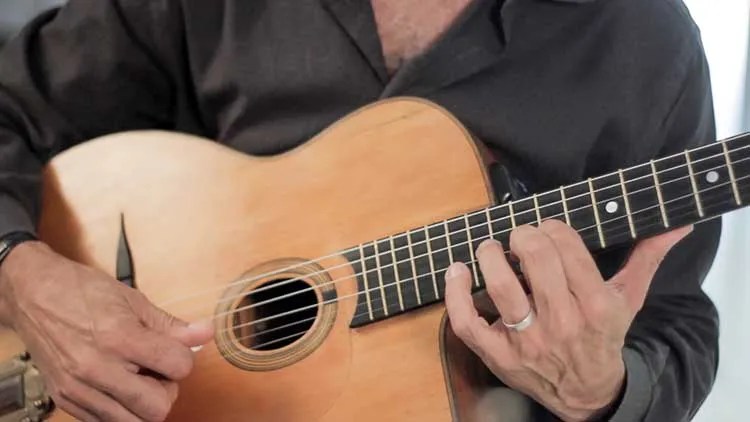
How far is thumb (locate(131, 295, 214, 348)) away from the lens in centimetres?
90

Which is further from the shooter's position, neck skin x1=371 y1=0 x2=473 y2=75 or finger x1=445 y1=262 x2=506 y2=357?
neck skin x1=371 y1=0 x2=473 y2=75

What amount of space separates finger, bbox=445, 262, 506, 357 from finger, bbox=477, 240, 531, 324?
0.07 ft

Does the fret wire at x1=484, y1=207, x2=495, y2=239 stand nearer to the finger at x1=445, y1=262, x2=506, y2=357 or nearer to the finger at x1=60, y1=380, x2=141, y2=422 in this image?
the finger at x1=445, y1=262, x2=506, y2=357

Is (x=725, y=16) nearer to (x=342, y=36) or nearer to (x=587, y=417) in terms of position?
(x=342, y=36)

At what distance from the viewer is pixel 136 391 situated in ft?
2.94

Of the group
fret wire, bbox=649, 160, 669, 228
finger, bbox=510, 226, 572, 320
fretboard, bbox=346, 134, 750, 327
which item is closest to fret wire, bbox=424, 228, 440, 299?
fretboard, bbox=346, 134, 750, 327

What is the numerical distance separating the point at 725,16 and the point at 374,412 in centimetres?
86

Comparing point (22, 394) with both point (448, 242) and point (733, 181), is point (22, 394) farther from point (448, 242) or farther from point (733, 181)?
point (733, 181)

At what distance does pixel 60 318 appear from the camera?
96 centimetres

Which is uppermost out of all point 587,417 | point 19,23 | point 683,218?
point 683,218

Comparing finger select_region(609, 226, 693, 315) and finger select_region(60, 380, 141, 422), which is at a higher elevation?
finger select_region(609, 226, 693, 315)

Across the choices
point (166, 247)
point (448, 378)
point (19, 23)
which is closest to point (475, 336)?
point (448, 378)

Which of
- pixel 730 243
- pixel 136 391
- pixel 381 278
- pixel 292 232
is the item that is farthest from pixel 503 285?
pixel 730 243

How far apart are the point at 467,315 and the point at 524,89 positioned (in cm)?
30
